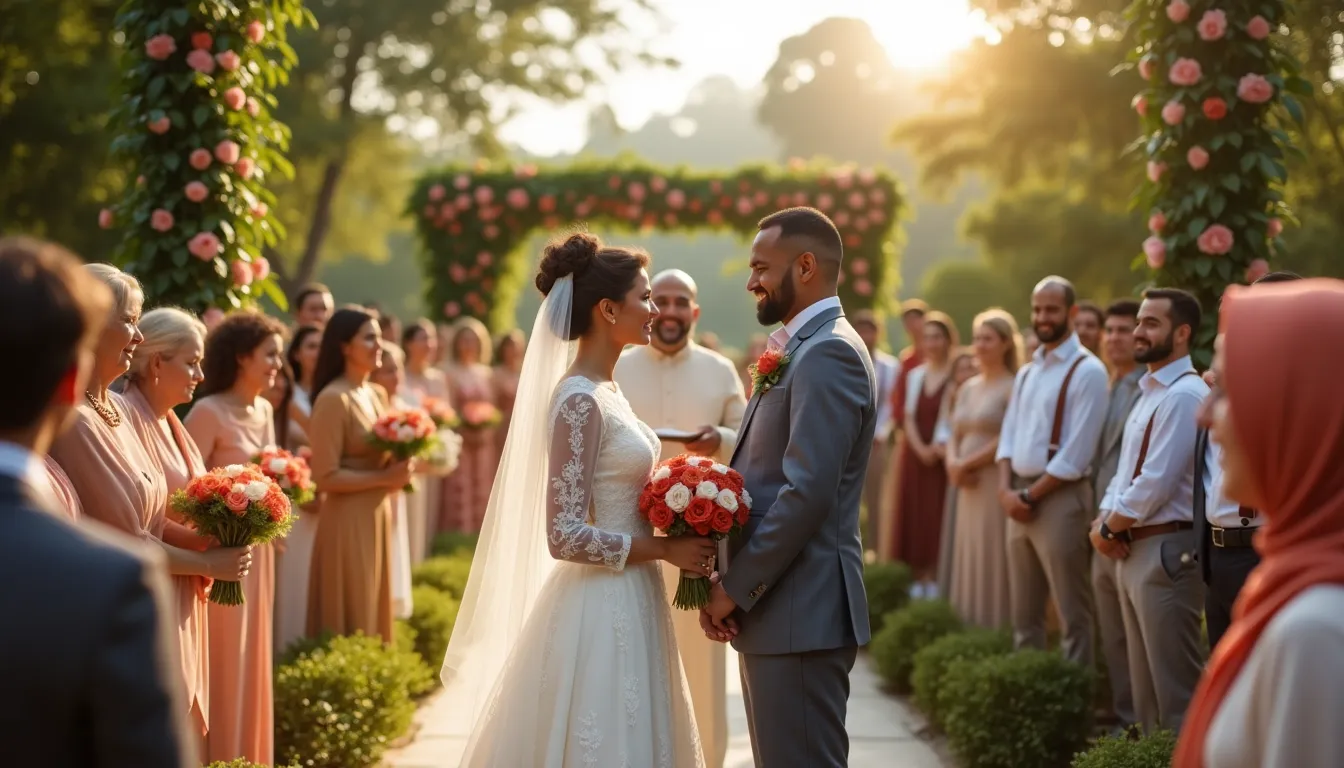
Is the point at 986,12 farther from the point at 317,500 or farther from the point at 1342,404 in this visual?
the point at 1342,404

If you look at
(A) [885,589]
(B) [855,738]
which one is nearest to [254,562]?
(B) [855,738]

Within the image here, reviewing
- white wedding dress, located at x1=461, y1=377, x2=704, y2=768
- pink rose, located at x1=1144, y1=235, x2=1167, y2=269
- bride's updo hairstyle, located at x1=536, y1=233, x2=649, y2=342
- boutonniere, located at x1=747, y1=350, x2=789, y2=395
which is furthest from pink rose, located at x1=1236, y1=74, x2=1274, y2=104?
→ white wedding dress, located at x1=461, y1=377, x2=704, y2=768

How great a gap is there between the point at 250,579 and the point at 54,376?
13.6 feet

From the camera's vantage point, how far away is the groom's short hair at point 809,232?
4.59 meters

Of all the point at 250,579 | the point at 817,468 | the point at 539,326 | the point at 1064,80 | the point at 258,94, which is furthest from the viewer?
the point at 1064,80

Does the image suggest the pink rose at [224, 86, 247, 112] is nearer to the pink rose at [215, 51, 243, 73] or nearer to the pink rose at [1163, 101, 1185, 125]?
the pink rose at [215, 51, 243, 73]

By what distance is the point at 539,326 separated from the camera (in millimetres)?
4914

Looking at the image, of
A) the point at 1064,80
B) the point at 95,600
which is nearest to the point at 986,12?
the point at 1064,80

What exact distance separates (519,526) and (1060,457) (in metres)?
4.15

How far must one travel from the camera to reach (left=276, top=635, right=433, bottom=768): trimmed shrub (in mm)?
6516

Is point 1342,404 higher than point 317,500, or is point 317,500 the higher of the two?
point 1342,404

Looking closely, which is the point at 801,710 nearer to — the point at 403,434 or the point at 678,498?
the point at 678,498

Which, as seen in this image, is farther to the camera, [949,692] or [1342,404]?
[949,692]

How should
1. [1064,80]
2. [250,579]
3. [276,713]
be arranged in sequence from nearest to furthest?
[250,579] → [276,713] → [1064,80]
